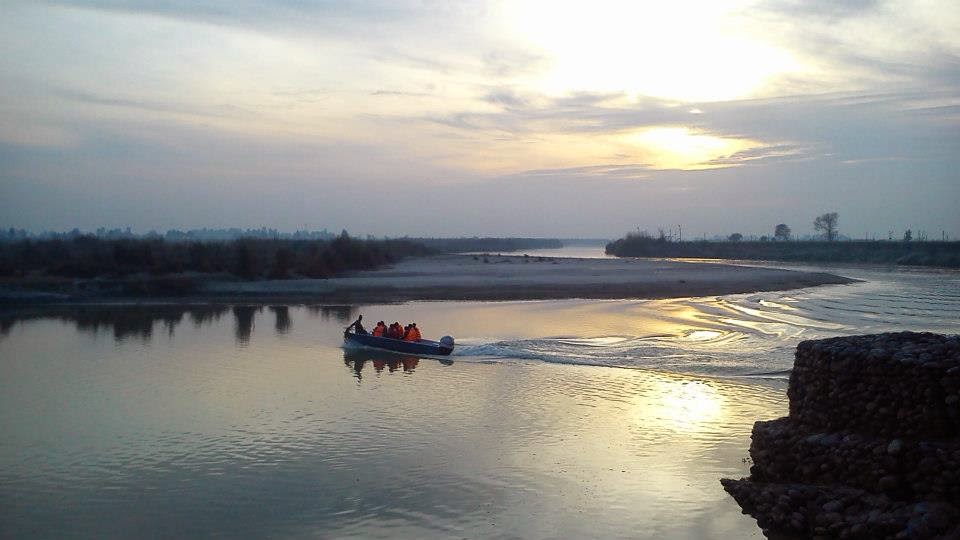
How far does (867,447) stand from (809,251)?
395ft

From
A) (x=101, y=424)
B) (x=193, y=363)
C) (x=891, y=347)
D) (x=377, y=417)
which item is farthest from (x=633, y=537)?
(x=193, y=363)

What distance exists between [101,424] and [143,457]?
3104mm

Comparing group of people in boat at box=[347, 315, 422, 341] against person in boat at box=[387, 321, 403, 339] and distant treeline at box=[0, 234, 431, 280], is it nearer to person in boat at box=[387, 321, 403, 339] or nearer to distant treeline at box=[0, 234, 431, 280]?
person in boat at box=[387, 321, 403, 339]

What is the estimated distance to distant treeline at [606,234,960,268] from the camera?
3890 inches

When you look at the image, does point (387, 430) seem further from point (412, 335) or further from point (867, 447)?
point (412, 335)

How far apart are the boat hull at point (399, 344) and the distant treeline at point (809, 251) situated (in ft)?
269

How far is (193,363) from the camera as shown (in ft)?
80.5

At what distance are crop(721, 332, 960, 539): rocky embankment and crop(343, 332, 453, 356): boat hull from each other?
14672 millimetres

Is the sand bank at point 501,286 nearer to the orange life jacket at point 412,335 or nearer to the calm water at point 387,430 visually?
the calm water at point 387,430

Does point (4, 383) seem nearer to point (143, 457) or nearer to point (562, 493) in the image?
point (143, 457)

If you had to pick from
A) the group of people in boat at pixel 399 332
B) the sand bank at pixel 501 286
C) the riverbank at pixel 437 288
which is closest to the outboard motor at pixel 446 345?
the group of people in boat at pixel 399 332

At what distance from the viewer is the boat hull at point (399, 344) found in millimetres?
25812

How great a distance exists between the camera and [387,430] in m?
16.0

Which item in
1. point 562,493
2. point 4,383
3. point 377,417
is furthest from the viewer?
point 4,383
